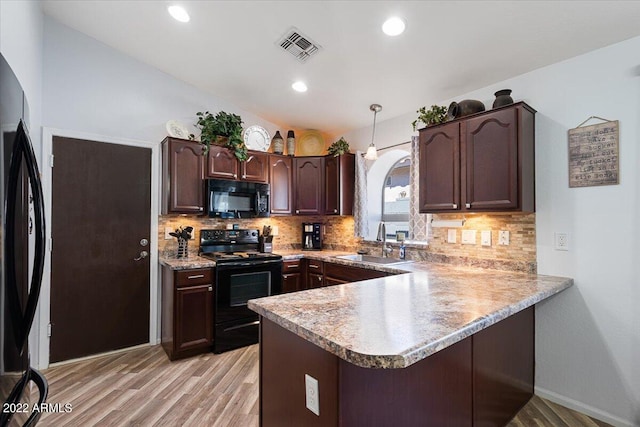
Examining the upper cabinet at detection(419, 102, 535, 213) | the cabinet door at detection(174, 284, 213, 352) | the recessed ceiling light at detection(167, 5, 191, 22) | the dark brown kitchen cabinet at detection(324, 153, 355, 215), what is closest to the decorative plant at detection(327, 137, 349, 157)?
the dark brown kitchen cabinet at detection(324, 153, 355, 215)

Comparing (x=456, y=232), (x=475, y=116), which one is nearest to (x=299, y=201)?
(x=456, y=232)

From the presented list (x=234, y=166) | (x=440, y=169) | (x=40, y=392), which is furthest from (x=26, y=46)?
(x=440, y=169)

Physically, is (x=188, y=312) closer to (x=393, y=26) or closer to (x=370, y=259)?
(x=370, y=259)

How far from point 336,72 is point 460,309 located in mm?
2298

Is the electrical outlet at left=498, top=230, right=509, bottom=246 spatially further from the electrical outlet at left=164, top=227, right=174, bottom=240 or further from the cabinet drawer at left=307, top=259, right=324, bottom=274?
the electrical outlet at left=164, top=227, right=174, bottom=240

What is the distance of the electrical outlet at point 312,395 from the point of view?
110cm

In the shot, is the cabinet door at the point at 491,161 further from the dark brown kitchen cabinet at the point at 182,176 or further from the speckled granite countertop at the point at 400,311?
the dark brown kitchen cabinet at the point at 182,176

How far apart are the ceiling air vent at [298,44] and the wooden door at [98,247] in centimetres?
180

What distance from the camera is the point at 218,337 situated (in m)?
2.92

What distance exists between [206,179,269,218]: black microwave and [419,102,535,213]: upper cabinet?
6.28 ft

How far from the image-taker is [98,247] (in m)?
2.88

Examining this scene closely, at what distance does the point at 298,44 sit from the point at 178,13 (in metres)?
0.96

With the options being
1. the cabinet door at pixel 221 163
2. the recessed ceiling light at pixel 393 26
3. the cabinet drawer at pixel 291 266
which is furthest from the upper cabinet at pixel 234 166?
the recessed ceiling light at pixel 393 26

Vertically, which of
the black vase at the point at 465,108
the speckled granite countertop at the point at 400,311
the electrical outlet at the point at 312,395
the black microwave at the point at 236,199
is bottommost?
the electrical outlet at the point at 312,395
